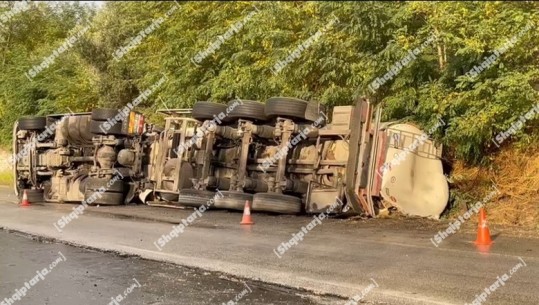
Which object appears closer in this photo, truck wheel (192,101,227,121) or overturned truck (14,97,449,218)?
overturned truck (14,97,449,218)

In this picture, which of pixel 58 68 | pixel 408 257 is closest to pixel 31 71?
pixel 58 68

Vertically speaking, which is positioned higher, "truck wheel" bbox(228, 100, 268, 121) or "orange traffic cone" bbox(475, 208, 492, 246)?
"truck wheel" bbox(228, 100, 268, 121)

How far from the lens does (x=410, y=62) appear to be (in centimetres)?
1001

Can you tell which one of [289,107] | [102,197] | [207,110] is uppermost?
[289,107]

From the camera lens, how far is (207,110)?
36.8 feet

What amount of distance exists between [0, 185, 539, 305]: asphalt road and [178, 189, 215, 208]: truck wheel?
29 centimetres

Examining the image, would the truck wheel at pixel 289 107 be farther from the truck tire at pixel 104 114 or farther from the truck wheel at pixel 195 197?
the truck tire at pixel 104 114

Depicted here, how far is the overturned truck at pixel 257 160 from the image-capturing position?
29.8 ft

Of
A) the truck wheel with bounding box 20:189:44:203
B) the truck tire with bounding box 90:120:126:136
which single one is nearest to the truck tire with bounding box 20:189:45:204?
the truck wheel with bounding box 20:189:44:203

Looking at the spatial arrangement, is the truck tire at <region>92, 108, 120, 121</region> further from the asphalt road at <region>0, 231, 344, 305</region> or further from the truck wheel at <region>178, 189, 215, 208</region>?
the asphalt road at <region>0, 231, 344, 305</region>

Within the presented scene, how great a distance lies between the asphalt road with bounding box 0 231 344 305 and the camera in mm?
4992

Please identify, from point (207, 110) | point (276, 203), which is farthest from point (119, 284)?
point (207, 110)

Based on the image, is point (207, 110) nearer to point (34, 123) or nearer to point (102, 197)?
point (102, 197)

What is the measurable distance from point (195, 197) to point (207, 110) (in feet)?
5.61
